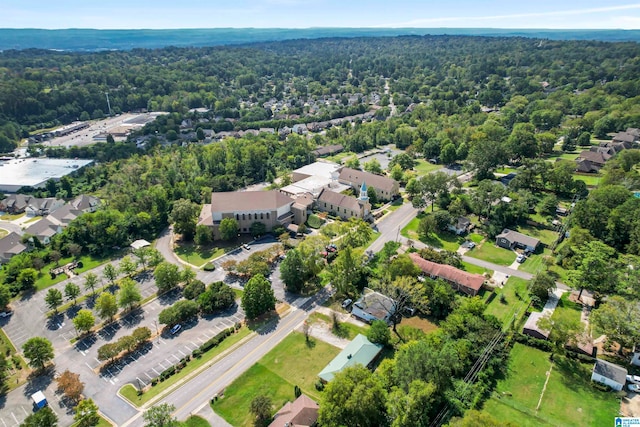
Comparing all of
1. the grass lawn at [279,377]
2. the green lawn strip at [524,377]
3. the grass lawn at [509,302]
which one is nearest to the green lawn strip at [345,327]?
the grass lawn at [279,377]

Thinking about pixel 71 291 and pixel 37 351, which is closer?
pixel 37 351

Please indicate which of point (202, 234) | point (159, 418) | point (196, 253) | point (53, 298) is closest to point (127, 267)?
point (53, 298)

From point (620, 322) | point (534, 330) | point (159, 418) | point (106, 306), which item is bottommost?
point (534, 330)

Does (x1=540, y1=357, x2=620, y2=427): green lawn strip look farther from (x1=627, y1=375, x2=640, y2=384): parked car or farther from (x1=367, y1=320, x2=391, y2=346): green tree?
(x1=367, y1=320, x2=391, y2=346): green tree

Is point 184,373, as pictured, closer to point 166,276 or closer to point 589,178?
point 166,276

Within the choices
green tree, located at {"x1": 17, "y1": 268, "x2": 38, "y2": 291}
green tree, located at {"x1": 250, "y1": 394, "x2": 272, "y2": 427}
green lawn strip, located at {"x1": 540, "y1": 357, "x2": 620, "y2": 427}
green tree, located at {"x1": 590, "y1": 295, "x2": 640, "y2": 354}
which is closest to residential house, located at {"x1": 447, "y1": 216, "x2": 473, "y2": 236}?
green tree, located at {"x1": 590, "y1": 295, "x2": 640, "y2": 354}

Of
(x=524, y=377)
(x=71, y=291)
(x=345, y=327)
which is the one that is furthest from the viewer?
(x=71, y=291)
